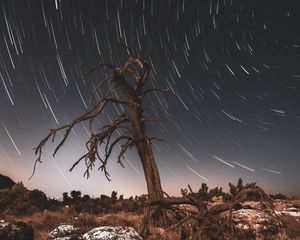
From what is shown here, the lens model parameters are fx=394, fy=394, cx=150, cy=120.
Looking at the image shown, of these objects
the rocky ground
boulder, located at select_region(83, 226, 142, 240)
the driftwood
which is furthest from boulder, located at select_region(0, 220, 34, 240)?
the driftwood

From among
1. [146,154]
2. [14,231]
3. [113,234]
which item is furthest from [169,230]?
[14,231]

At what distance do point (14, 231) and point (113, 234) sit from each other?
2.37 meters

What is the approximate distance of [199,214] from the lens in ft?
28.7

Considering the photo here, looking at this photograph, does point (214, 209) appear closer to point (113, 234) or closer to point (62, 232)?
point (113, 234)

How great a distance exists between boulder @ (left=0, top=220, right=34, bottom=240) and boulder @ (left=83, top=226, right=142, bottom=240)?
1.50 meters

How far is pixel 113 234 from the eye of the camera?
808 centimetres

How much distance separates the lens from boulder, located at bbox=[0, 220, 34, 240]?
8578mm

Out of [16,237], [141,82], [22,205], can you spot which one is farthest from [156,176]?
[22,205]

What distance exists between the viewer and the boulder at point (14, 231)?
858cm

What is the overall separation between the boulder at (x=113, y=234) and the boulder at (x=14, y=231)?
1.50 metres

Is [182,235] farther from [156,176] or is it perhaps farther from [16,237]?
[16,237]

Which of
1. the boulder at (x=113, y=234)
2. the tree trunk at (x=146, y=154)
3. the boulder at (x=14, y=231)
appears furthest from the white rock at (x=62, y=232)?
the tree trunk at (x=146, y=154)

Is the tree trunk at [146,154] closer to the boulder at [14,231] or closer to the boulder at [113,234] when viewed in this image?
the boulder at [113,234]

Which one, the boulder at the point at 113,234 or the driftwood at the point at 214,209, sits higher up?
the driftwood at the point at 214,209
